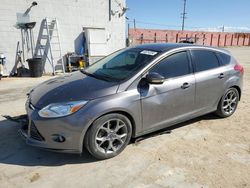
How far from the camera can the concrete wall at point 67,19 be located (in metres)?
9.98

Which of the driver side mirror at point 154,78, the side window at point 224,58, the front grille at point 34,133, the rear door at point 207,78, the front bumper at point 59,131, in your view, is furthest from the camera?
the side window at point 224,58

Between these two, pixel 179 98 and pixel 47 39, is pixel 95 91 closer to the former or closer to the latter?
pixel 179 98

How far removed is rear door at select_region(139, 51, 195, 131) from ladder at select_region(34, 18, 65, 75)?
26.7 feet

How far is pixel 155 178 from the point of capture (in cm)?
297

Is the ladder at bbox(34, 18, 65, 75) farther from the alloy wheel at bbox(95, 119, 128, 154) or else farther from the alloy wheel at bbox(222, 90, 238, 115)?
the alloy wheel at bbox(95, 119, 128, 154)

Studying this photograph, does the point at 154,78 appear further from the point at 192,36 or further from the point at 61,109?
the point at 192,36

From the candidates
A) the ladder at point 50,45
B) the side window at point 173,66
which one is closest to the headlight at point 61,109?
the side window at point 173,66

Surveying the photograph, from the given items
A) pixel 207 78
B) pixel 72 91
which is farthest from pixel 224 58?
pixel 72 91

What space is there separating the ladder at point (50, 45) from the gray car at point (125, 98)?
288 inches

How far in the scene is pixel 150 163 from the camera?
3.29 metres

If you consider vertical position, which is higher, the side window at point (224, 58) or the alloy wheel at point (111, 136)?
the side window at point (224, 58)

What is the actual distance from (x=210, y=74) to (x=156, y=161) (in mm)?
1967

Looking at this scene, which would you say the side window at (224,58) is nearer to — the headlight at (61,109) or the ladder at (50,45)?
the headlight at (61,109)

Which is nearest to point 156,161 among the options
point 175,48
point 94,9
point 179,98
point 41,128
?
point 179,98
